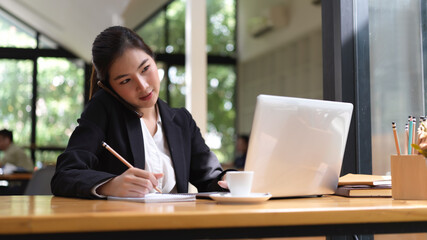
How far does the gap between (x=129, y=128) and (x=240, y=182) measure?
2.12 ft

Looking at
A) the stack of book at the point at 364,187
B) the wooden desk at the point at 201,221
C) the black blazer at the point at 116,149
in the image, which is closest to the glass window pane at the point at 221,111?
the black blazer at the point at 116,149

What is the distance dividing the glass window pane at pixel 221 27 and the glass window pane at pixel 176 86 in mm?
779

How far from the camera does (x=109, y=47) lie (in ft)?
5.92

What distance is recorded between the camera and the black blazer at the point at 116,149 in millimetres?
1547

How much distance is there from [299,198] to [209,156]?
0.59 m

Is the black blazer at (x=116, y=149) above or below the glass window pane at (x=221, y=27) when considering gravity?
below

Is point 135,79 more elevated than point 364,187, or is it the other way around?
point 135,79

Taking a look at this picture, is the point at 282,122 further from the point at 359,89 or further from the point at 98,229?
the point at 359,89

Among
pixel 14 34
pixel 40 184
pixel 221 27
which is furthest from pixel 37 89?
pixel 40 184

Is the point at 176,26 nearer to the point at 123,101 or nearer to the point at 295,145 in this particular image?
the point at 123,101

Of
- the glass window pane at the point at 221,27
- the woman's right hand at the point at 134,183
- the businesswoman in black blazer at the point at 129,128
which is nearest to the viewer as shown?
the woman's right hand at the point at 134,183

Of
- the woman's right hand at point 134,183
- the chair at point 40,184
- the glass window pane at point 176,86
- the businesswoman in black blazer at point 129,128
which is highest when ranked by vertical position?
the glass window pane at point 176,86

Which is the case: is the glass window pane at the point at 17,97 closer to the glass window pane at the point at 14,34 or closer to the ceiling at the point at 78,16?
the glass window pane at the point at 14,34

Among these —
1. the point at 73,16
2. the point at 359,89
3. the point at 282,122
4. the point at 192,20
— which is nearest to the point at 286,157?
the point at 282,122
